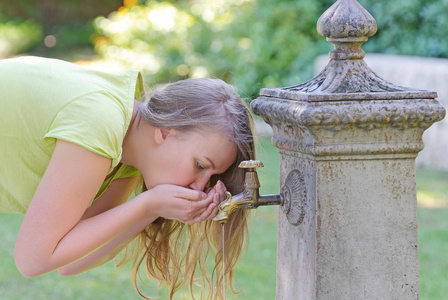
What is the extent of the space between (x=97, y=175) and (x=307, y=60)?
5.31 metres

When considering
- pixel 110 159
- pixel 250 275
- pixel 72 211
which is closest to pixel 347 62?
pixel 110 159

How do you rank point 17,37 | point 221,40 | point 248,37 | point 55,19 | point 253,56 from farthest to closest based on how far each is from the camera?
point 55,19, point 17,37, point 221,40, point 248,37, point 253,56

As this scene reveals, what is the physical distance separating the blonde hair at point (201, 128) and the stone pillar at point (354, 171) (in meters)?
0.24

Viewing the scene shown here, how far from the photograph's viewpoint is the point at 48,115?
5.92 ft

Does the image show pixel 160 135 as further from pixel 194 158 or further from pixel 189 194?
pixel 189 194

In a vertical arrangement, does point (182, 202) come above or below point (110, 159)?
below

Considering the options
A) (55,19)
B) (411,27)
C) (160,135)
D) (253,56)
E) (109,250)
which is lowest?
(109,250)

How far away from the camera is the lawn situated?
3.53 metres

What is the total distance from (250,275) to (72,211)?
2.14 metres

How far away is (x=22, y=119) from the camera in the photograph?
6.07ft

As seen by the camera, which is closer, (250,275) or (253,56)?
(250,275)

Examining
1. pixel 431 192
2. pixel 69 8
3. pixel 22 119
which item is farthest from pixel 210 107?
pixel 69 8

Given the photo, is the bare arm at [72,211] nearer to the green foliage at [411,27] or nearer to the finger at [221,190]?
the finger at [221,190]

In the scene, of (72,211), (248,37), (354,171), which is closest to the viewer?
(354,171)
